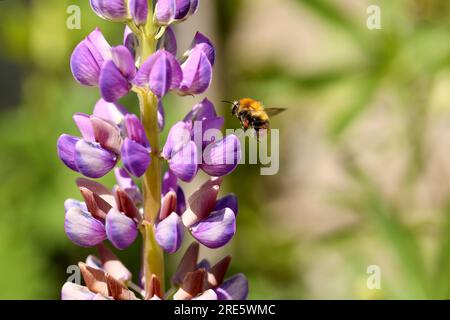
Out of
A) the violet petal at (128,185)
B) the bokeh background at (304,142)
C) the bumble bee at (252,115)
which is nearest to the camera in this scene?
the violet petal at (128,185)

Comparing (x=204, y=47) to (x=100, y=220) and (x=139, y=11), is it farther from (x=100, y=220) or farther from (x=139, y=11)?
(x=100, y=220)

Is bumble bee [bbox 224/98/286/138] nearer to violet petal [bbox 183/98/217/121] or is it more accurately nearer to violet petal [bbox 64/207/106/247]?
violet petal [bbox 183/98/217/121]

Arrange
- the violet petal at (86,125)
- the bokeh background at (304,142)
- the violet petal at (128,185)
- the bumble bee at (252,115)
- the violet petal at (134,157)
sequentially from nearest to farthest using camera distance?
1. the violet petal at (134,157)
2. the violet petal at (86,125)
3. the violet petal at (128,185)
4. the bumble bee at (252,115)
5. the bokeh background at (304,142)

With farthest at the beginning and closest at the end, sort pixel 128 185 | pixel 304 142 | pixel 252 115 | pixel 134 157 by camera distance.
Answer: pixel 304 142 < pixel 252 115 < pixel 128 185 < pixel 134 157

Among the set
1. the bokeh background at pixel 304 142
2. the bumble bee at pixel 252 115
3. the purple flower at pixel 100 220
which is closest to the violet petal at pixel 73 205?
the purple flower at pixel 100 220

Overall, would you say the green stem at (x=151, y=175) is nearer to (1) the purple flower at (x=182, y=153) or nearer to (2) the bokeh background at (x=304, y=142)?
(1) the purple flower at (x=182, y=153)

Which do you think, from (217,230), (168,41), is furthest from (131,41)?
(217,230)

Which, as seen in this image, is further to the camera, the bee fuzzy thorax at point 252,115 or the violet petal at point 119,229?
the bee fuzzy thorax at point 252,115

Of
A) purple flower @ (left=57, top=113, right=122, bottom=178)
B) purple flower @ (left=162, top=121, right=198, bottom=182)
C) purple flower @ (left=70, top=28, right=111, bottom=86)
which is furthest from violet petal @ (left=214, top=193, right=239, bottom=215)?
purple flower @ (left=70, top=28, right=111, bottom=86)
